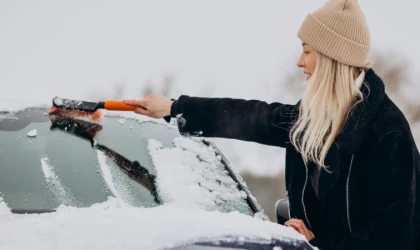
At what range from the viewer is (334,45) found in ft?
5.31

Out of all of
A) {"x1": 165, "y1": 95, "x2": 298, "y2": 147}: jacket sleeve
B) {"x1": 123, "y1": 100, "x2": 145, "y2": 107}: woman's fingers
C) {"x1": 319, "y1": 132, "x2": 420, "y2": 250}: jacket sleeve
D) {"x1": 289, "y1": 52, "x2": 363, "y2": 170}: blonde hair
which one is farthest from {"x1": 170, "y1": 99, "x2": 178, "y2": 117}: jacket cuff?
{"x1": 319, "y1": 132, "x2": 420, "y2": 250}: jacket sleeve

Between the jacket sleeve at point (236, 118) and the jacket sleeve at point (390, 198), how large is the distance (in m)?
0.47

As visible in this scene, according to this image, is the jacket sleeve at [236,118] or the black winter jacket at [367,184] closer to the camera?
the black winter jacket at [367,184]

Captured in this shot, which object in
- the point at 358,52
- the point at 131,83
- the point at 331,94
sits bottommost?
the point at 131,83

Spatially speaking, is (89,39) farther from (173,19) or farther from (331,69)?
(331,69)

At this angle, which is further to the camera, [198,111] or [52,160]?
[198,111]

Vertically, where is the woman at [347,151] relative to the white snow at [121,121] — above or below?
above

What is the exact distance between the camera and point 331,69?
165 cm

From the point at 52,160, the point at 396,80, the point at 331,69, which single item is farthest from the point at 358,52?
the point at 396,80

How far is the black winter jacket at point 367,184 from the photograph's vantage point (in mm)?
1489

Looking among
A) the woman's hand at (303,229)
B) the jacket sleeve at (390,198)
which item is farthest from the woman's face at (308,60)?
the woman's hand at (303,229)

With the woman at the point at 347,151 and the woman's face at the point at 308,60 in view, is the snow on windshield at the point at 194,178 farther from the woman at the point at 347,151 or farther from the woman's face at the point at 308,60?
the woman's face at the point at 308,60

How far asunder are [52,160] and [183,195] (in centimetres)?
60

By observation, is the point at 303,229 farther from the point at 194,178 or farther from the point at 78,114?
the point at 78,114
